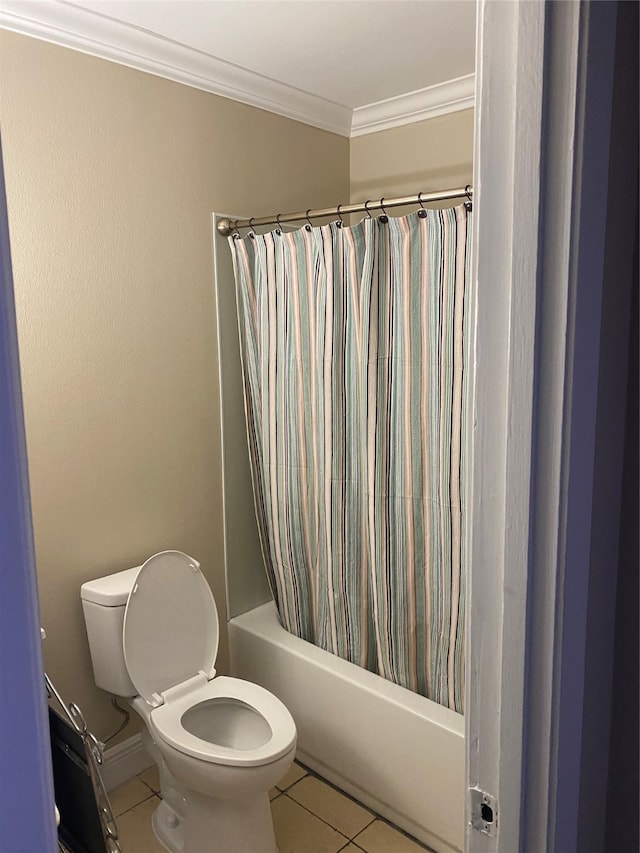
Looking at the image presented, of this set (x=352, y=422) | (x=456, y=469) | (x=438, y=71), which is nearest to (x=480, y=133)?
(x=456, y=469)

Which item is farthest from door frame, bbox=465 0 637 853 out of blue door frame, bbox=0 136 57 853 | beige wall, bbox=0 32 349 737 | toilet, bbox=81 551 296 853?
beige wall, bbox=0 32 349 737

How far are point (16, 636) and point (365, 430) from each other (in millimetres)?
1847

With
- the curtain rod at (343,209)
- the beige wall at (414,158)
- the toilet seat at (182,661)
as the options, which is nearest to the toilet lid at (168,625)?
the toilet seat at (182,661)

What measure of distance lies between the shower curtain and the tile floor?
1.41ft

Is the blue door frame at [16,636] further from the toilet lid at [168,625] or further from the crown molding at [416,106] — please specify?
the crown molding at [416,106]

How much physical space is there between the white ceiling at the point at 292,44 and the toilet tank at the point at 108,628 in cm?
Result: 158

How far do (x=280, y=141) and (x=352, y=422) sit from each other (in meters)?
1.12

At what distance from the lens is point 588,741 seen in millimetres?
758

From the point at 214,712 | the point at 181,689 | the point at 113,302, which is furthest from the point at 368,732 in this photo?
the point at 113,302

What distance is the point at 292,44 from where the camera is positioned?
2082 mm

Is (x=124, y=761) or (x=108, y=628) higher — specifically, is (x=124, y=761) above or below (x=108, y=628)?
below

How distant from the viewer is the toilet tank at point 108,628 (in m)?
2.08

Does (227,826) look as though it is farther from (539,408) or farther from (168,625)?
(539,408)

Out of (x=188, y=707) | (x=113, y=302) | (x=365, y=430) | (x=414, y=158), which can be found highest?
(x=414, y=158)
